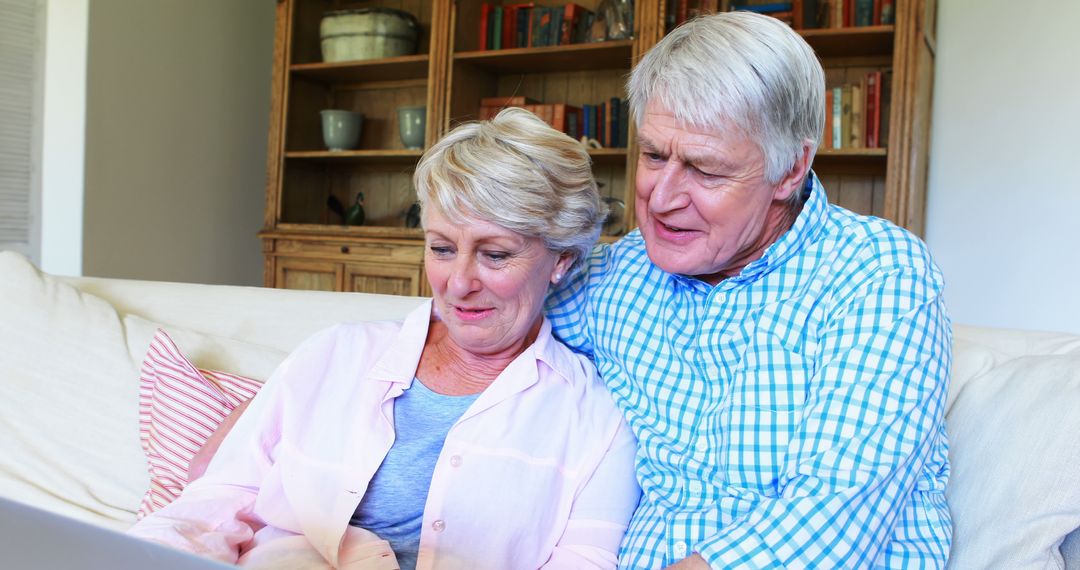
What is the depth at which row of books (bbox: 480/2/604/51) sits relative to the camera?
12.3 feet

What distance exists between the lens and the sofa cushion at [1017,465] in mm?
1052

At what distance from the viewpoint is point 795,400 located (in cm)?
112

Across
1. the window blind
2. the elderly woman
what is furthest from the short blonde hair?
the window blind

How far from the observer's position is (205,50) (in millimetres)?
4457

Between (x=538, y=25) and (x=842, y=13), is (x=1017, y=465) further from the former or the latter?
(x=538, y=25)

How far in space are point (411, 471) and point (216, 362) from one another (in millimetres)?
644

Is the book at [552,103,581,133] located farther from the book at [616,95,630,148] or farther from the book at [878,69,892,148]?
the book at [878,69,892,148]

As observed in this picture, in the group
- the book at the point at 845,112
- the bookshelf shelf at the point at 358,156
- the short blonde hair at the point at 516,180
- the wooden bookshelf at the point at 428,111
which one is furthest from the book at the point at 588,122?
the short blonde hair at the point at 516,180

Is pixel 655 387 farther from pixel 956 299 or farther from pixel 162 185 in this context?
pixel 162 185

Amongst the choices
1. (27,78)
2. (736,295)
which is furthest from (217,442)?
(27,78)

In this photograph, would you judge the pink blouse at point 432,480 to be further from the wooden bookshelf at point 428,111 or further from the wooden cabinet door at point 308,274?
the wooden cabinet door at point 308,274

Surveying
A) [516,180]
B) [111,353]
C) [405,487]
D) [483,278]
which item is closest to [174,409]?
[111,353]

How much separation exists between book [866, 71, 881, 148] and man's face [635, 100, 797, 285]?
7.25 ft

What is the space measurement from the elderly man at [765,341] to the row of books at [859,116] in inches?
85.4
